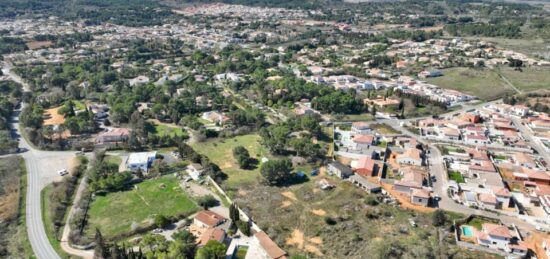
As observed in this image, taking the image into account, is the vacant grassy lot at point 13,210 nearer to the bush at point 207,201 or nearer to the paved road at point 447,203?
the bush at point 207,201

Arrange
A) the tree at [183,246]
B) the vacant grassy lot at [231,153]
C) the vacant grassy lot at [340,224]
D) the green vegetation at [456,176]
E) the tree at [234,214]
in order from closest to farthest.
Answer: the tree at [183,246], the vacant grassy lot at [340,224], the tree at [234,214], the green vegetation at [456,176], the vacant grassy lot at [231,153]

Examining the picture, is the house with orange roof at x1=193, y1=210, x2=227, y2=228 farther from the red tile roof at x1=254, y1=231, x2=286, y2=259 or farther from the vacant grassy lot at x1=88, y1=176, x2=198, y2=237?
the red tile roof at x1=254, y1=231, x2=286, y2=259

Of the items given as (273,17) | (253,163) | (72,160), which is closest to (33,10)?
(273,17)

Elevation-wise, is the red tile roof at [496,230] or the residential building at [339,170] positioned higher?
the red tile roof at [496,230]

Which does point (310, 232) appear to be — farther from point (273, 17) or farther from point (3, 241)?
point (273, 17)

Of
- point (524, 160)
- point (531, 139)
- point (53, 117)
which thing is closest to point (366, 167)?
point (524, 160)

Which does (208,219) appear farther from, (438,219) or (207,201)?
(438,219)

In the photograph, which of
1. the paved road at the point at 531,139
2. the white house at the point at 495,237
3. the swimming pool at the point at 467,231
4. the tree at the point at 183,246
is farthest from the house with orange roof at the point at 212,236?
the paved road at the point at 531,139
